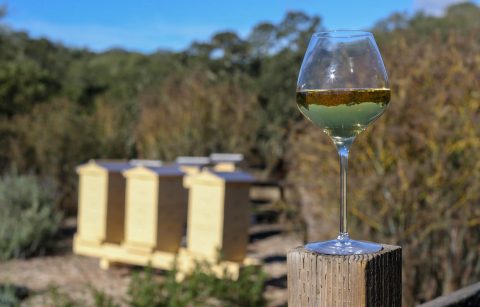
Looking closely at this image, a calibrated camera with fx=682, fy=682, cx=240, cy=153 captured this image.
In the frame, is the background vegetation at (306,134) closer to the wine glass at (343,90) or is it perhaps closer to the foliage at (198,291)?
the foliage at (198,291)

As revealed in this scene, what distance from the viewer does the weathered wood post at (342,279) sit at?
144 cm

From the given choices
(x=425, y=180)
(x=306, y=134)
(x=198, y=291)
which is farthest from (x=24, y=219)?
(x=425, y=180)

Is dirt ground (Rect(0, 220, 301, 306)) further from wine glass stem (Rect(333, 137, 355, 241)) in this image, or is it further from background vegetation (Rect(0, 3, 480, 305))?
wine glass stem (Rect(333, 137, 355, 241))

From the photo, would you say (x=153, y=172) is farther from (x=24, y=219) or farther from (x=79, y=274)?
(x=24, y=219)

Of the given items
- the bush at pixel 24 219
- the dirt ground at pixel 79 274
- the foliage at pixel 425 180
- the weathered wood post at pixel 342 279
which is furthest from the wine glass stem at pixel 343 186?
the bush at pixel 24 219

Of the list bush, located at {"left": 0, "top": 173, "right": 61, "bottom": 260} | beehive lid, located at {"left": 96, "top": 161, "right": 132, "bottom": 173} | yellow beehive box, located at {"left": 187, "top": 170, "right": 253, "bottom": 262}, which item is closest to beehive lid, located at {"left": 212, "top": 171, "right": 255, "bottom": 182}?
yellow beehive box, located at {"left": 187, "top": 170, "right": 253, "bottom": 262}

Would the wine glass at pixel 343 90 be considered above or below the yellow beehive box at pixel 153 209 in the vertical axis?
above

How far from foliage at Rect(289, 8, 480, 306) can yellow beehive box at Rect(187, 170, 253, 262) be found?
2.87 ft

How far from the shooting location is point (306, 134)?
611 cm

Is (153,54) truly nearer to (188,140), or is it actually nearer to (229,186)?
(188,140)

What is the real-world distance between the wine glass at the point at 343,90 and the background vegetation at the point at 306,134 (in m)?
3.36

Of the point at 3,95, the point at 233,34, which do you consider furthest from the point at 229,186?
the point at 233,34

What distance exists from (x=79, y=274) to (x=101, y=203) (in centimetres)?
74

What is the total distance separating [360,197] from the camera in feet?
16.7
